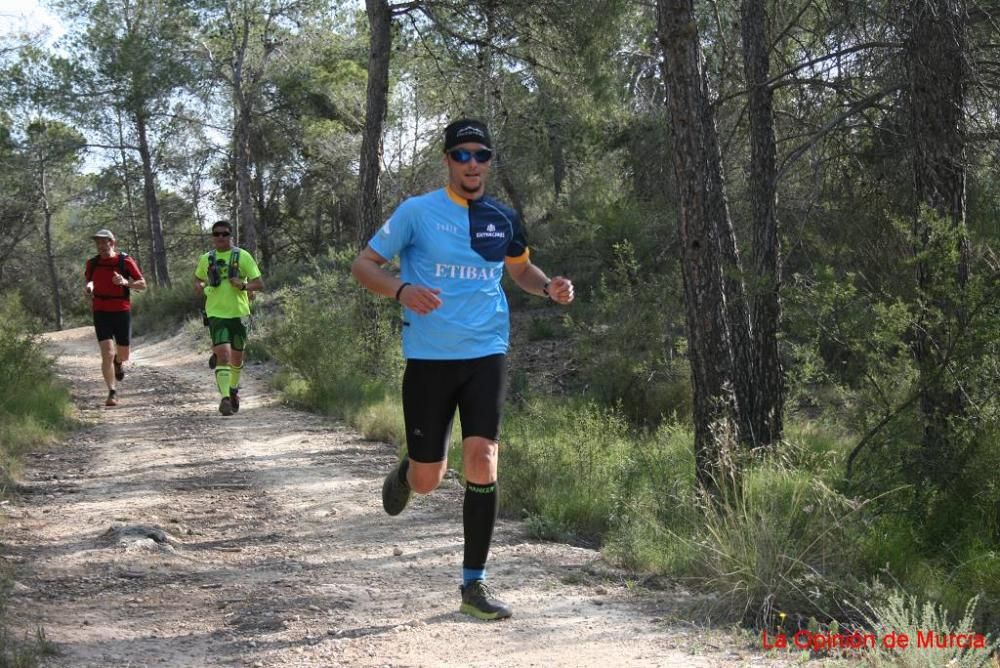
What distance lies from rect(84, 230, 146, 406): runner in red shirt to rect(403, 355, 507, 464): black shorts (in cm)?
837

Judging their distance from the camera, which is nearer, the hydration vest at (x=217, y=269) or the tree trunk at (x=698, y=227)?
the tree trunk at (x=698, y=227)

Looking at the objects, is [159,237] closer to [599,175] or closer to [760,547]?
[599,175]

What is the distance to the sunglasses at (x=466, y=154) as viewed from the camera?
4.73 meters

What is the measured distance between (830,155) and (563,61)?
389 cm

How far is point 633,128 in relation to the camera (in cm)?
1371

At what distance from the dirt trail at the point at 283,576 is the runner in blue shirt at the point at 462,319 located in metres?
0.45

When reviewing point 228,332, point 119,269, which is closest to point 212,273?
point 228,332

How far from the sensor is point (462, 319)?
467cm

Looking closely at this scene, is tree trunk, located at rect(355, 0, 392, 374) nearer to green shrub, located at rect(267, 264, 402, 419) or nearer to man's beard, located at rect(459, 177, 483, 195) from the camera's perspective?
green shrub, located at rect(267, 264, 402, 419)

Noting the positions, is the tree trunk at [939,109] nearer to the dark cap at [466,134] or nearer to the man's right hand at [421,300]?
the dark cap at [466,134]

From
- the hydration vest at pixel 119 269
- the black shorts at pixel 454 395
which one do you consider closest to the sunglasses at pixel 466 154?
the black shorts at pixel 454 395

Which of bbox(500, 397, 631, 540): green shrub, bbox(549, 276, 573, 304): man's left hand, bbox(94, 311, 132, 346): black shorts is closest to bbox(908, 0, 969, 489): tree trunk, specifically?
bbox(500, 397, 631, 540): green shrub

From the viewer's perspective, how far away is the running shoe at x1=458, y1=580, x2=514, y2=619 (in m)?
4.62

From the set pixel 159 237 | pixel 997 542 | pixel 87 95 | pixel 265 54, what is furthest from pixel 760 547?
pixel 159 237
